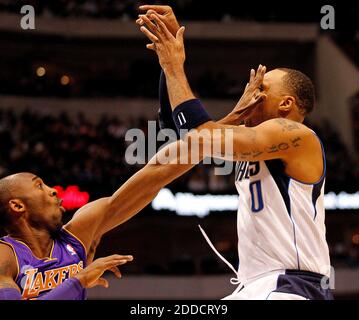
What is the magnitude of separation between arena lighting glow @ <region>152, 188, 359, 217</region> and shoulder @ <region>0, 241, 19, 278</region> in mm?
10340

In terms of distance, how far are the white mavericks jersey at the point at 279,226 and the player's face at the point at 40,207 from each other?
4.30 feet

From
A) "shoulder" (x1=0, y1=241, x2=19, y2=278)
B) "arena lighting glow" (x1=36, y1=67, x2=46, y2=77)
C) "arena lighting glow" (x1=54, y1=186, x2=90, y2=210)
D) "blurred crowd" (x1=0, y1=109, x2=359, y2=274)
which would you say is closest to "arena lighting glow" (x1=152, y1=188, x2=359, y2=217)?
"blurred crowd" (x1=0, y1=109, x2=359, y2=274)

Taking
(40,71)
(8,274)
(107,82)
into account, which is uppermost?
(40,71)

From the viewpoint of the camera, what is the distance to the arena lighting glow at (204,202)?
47.8 ft

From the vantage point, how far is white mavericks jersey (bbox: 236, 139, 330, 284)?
3529 mm

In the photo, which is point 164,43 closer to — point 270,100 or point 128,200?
point 270,100

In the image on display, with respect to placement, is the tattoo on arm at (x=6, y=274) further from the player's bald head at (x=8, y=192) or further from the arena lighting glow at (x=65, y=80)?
the arena lighting glow at (x=65, y=80)

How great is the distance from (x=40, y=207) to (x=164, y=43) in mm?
1422

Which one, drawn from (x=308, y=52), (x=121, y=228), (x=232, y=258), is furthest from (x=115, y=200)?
(x=308, y=52)

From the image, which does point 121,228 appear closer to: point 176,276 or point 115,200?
point 176,276

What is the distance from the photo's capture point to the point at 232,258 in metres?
14.2

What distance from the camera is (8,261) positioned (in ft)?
12.9

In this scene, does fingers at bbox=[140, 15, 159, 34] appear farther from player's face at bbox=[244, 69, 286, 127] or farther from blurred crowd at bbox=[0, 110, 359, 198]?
blurred crowd at bbox=[0, 110, 359, 198]

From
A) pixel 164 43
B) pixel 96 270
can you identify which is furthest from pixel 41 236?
pixel 164 43
